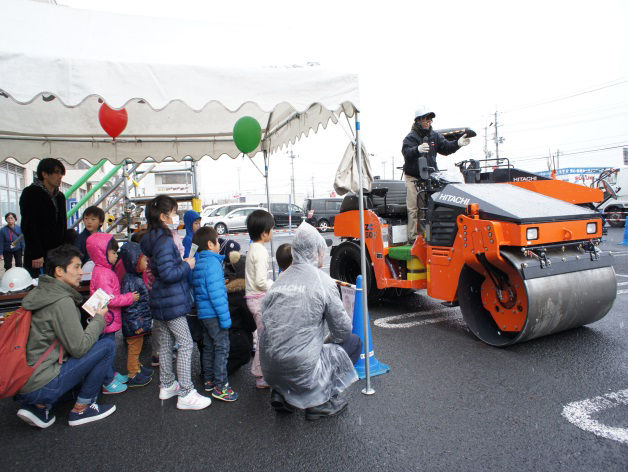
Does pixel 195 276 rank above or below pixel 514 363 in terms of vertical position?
above

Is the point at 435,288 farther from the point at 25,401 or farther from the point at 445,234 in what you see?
the point at 25,401

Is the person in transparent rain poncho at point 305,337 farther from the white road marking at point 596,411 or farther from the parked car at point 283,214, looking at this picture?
the parked car at point 283,214

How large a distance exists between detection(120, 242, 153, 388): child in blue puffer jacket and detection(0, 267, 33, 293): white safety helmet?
1091 mm

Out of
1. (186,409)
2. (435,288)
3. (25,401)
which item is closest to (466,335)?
(435,288)

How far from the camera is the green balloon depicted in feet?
15.4

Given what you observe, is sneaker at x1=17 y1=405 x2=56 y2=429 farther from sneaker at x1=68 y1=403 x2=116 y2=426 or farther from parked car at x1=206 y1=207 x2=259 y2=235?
parked car at x1=206 y1=207 x2=259 y2=235

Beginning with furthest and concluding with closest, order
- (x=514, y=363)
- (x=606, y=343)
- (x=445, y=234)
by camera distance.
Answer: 1. (x=445, y=234)
2. (x=606, y=343)
3. (x=514, y=363)

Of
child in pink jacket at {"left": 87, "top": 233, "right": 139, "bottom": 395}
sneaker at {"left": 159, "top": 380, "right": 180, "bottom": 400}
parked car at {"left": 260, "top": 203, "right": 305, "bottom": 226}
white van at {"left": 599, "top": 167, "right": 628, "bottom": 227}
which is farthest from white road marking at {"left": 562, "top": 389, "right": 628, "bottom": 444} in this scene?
parked car at {"left": 260, "top": 203, "right": 305, "bottom": 226}

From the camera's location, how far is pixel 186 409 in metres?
3.23

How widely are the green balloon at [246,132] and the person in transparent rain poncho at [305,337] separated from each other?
222 centimetres

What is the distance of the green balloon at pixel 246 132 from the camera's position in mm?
4703

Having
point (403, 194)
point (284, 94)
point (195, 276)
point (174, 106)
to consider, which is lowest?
point (195, 276)

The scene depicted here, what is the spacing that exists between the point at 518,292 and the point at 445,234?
38.1 inches

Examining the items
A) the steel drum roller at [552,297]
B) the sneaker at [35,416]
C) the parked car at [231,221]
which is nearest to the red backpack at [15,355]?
the sneaker at [35,416]
